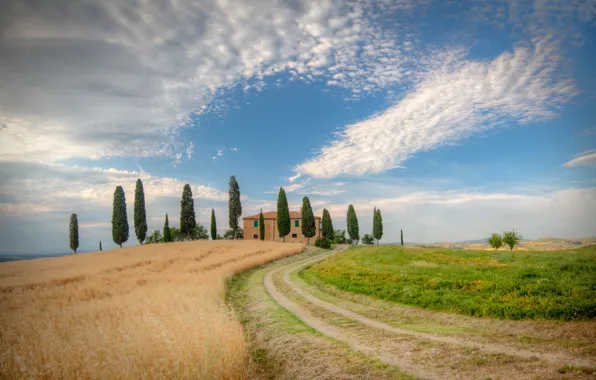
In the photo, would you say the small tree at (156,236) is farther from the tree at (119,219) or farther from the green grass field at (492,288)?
the green grass field at (492,288)

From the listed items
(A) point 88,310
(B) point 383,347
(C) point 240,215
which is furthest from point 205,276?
(C) point 240,215

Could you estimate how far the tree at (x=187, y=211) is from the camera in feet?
227

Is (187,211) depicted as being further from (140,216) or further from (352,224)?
(352,224)

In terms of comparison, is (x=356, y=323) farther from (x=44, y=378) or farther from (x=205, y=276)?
(x=205, y=276)

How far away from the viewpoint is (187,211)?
227 ft

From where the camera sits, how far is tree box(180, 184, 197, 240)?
227 ft

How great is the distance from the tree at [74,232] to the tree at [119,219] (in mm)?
17296

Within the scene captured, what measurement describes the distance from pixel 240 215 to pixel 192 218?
1129cm

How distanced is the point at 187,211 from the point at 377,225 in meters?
47.6

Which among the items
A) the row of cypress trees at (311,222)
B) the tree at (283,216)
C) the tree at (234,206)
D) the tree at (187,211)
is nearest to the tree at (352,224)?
the row of cypress trees at (311,222)

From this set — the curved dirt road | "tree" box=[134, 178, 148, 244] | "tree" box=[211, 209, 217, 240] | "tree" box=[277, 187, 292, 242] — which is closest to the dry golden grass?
the curved dirt road

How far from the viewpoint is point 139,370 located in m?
6.75

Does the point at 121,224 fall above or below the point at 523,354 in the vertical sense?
above

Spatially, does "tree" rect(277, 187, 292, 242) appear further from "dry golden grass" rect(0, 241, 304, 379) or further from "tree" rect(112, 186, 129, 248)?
"dry golden grass" rect(0, 241, 304, 379)
